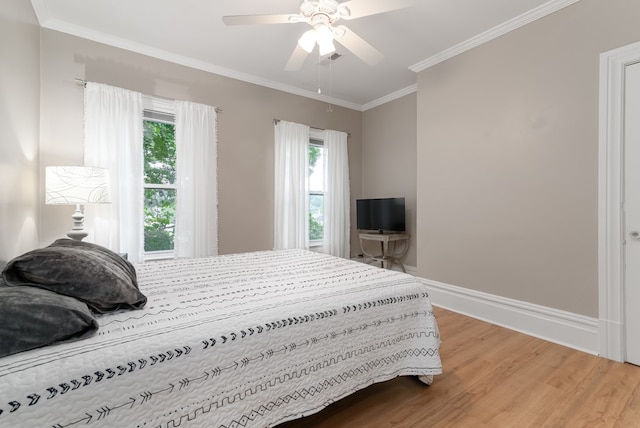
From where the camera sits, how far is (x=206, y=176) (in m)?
3.41

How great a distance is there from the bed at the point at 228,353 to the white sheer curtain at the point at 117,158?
1.28 m

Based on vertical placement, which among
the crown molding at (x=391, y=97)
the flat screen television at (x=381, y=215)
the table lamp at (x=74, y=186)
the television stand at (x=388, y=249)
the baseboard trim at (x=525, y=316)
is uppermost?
the crown molding at (x=391, y=97)

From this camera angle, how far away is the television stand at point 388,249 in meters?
4.03

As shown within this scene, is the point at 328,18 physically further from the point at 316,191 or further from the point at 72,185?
the point at 316,191

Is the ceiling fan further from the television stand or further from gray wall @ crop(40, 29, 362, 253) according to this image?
the television stand

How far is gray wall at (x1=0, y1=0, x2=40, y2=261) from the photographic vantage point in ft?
5.88

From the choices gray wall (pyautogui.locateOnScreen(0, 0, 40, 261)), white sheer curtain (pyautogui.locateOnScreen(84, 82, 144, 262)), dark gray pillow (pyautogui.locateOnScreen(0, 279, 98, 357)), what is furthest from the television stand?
gray wall (pyautogui.locateOnScreen(0, 0, 40, 261))

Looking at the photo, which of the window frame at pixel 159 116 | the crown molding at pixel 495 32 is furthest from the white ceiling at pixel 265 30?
the window frame at pixel 159 116

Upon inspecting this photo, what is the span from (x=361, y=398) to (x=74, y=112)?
3.48m

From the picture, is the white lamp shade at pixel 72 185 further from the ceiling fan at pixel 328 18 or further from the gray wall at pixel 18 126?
the ceiling fan at pixel 328 18

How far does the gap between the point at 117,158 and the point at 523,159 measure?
3.85 m

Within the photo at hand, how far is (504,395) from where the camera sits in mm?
1718

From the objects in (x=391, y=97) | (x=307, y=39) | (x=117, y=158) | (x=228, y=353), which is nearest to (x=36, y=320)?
(x=228, y=353)

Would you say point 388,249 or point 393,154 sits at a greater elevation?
point 393,154
